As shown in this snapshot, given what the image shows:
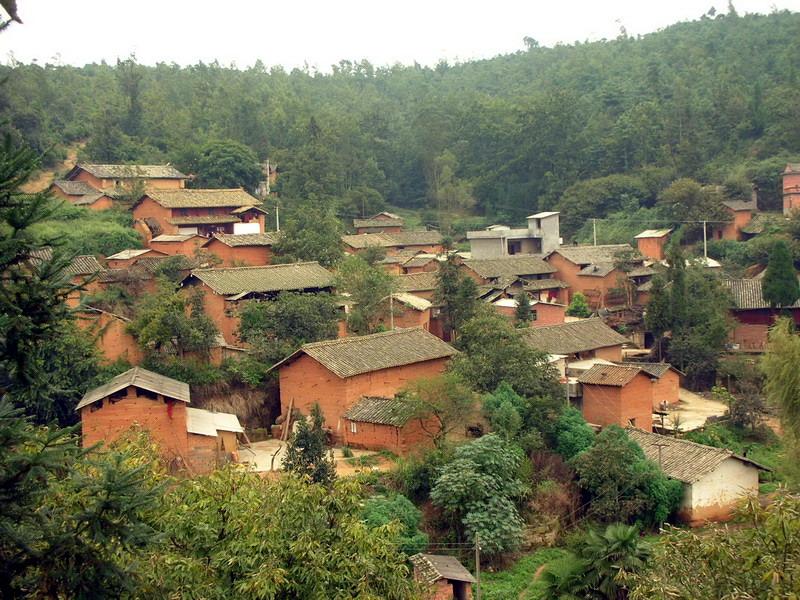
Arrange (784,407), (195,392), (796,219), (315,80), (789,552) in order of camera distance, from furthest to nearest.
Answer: (315,80)
(796,219)
(195,392)
(784,407)
(789,552)

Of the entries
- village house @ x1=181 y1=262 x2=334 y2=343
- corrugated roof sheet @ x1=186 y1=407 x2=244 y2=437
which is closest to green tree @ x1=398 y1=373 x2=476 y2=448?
corrugated roof sheet @ x1=186 y1=407 x2=244 y2=437

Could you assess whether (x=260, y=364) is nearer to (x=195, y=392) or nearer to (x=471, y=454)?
(x=195, y=392)

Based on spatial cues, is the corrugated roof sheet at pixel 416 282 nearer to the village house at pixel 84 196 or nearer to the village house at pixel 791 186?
the village house at pixel 84 196

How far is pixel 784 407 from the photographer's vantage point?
1969 centimetres

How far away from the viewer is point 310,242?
29375 mm

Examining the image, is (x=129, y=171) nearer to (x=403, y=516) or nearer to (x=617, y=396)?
(x=617, y=396)

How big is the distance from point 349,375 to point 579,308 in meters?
14.9

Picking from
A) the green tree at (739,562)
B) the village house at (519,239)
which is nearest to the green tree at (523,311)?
the village house at (519,239)

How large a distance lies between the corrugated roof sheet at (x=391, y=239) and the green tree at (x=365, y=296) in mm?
8737

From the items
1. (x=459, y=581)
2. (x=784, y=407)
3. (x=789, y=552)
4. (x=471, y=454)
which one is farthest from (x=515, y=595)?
(x=789, y=552)

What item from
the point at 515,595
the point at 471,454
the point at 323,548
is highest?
the point at 323,548

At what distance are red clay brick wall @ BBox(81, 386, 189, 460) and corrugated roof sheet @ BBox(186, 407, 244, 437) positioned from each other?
1.45 ft

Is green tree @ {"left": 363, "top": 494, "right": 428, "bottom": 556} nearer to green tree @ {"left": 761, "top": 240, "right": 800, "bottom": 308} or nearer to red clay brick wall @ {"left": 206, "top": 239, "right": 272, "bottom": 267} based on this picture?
red clay brick wall @ {"left": 206, "top": 239, "right": 272, "bottom": 267}

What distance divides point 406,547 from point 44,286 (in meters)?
9.69
